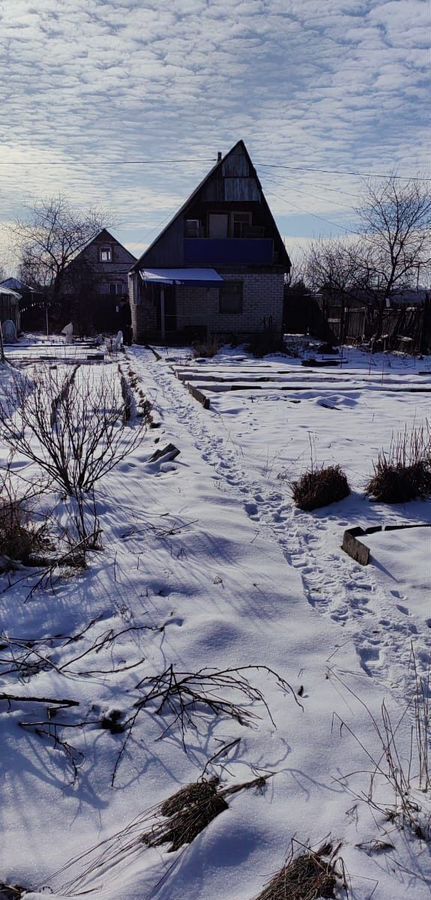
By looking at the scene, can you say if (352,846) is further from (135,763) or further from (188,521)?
(188,521)

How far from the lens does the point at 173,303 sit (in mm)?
25594

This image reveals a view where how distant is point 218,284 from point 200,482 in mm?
18367

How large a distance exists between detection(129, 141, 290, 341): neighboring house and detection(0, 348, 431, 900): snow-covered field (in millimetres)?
19263

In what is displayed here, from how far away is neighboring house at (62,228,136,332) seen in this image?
34.6 m

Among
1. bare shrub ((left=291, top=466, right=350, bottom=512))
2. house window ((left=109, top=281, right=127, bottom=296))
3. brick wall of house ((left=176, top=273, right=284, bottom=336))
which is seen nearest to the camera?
bare shrub ((left=291, top=466, right=350, bottom=512))

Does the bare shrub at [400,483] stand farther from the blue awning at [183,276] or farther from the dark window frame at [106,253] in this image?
the dark window frame at [106,253]

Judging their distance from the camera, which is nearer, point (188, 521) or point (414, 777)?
point (414, 777)

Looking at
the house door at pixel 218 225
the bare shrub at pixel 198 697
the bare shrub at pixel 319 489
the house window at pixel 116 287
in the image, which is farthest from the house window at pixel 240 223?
the bare shrub at pixel 198 697

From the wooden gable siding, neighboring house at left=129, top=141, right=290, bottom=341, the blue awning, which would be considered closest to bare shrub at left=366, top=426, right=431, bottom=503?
the blue awning

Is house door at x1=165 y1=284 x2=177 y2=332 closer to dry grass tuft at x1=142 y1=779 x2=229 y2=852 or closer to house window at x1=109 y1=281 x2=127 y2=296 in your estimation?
house window at x1=109 y1=281 x2=127 y2=296

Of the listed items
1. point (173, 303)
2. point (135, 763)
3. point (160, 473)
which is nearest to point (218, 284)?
point (173, 303)

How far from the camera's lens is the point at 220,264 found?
2417 centimetres

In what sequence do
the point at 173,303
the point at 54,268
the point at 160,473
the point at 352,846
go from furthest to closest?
1. the point at 54,268
2. the point at 173,303
3. the point at 160,473
4. the point at 352,846

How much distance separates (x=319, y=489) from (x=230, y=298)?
68.1 ft
